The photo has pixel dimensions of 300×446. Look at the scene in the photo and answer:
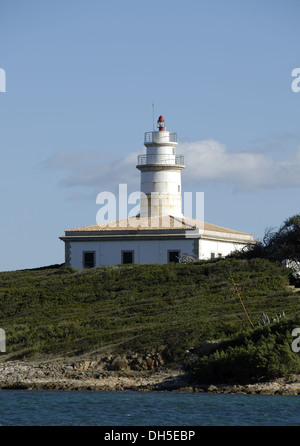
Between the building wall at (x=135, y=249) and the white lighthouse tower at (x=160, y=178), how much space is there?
283cm

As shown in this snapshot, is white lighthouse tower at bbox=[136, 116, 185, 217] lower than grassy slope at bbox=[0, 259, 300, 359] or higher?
higher

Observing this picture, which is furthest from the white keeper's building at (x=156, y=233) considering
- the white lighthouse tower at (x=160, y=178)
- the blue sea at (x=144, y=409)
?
the blue sea at (x=144, y=409)

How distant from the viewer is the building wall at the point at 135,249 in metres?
57.3

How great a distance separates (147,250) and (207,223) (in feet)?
18.0

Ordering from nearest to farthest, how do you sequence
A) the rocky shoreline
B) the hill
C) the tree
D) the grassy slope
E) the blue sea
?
the blue sea < the rocky shoreline < the hill < the grassy slope < the tree

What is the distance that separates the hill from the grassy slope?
33 mm

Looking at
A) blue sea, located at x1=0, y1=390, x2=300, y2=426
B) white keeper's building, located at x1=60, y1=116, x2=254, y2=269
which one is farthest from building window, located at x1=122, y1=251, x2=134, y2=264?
blue sea, located at x1=0, y1=390, x2=300, y2=426

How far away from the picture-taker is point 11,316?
50.7 metres

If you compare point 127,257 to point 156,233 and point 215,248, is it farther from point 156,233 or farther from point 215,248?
point 215,248

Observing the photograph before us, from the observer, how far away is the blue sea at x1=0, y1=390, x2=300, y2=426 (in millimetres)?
30906

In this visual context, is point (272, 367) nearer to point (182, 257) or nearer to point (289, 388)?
point (289, 388)

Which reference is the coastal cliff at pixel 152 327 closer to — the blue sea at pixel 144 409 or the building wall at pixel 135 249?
the blue sea at pixel 144 409

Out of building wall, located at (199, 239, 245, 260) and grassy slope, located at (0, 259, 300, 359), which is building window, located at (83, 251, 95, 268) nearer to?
grassy slope, located at (0, 259, 300, 359)
